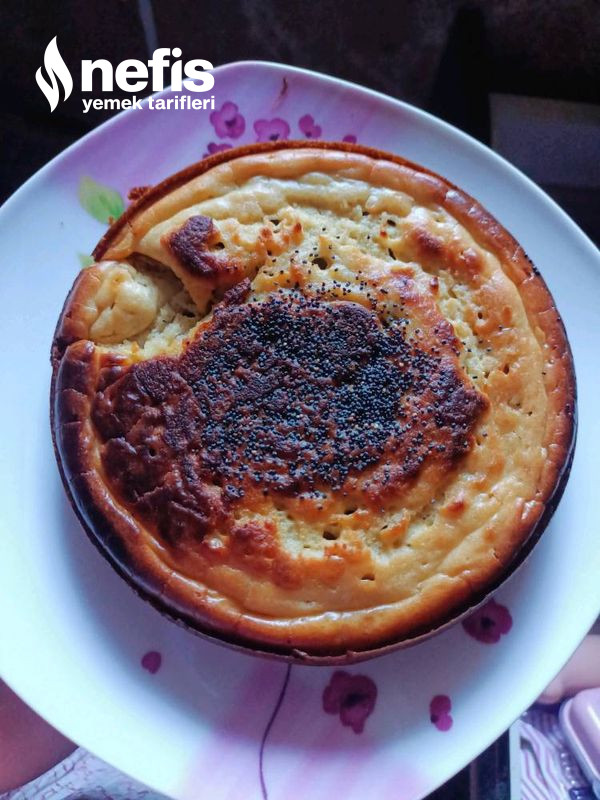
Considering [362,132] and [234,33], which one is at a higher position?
[234,33]

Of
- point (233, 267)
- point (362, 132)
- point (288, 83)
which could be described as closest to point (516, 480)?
point (233, 267)

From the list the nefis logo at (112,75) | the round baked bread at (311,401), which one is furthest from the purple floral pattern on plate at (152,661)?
the nefis logo at (112,75)

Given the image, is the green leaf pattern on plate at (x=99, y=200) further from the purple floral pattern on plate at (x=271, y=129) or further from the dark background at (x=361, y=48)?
the dark background at (x=361, y=48)

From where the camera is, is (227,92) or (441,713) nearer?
(441,713)

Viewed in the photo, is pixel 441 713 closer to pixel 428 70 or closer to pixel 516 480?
pixel 516 480

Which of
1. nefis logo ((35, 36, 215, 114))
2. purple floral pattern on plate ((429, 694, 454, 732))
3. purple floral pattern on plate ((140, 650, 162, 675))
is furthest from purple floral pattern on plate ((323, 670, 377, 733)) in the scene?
nefis logo ((35, 36, 215, 114))

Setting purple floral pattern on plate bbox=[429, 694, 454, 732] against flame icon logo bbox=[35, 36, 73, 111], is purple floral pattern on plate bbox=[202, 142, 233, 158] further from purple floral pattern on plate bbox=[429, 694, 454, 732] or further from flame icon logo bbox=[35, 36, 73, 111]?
purple floral pattern on plate bbox=[429, 694, 454, 732]
